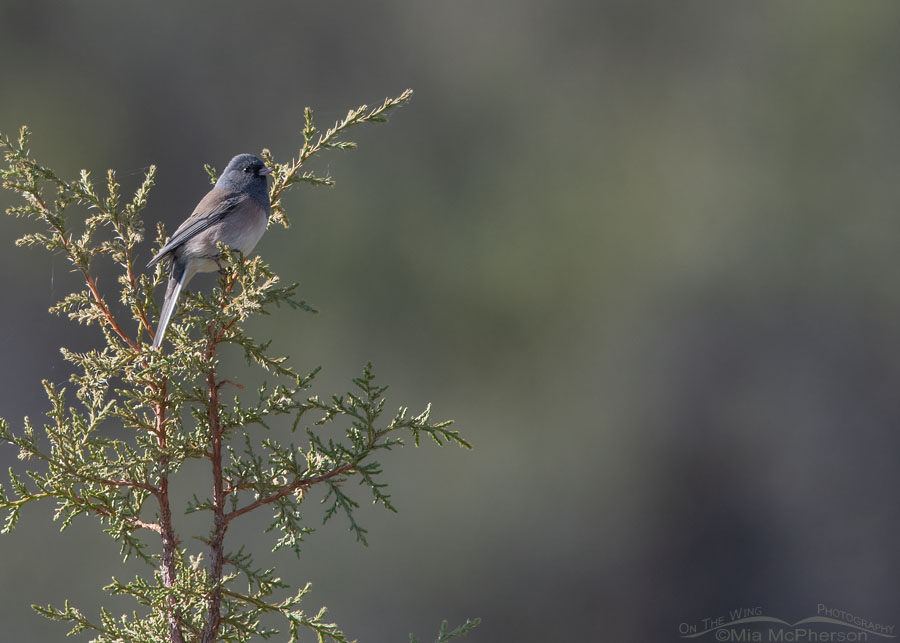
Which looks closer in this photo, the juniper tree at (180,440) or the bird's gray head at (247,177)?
the juniper tree at (180,440)

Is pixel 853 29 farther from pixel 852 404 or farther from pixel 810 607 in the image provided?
pixel 810 607

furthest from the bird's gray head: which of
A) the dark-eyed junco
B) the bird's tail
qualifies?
the bird's tail

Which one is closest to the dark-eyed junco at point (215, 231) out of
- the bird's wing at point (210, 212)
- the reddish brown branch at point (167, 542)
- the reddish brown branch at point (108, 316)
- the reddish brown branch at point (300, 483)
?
the bird's wing at point (210, 212)

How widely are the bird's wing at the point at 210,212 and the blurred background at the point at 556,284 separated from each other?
6911mm

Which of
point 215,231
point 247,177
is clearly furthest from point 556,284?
point 215,231

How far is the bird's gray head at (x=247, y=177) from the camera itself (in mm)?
2484

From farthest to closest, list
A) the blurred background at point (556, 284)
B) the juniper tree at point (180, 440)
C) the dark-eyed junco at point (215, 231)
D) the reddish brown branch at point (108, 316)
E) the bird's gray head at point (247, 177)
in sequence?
the blurred background at point (556, 284), the bird's gray head at point (247, 177), the dark-eyed junco at point (215, 231), the reddish brown branch at point (108, 316), the juniper tree at point (180, 440)

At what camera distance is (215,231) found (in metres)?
2.29

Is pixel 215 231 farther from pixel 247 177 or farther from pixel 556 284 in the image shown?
pixel 556 284

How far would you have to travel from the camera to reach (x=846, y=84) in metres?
11.6

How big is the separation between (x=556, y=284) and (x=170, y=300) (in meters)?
8.74

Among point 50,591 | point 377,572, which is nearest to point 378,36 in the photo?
point 377,572

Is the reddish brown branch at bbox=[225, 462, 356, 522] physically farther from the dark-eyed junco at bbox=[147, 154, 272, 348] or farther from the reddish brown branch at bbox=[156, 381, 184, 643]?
the dark-eyed junco at bbox=[147, 154, 272, 348]

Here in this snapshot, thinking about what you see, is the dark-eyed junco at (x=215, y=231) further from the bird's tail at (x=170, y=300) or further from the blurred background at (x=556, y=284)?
the blurred background at (x=556, y=284)
